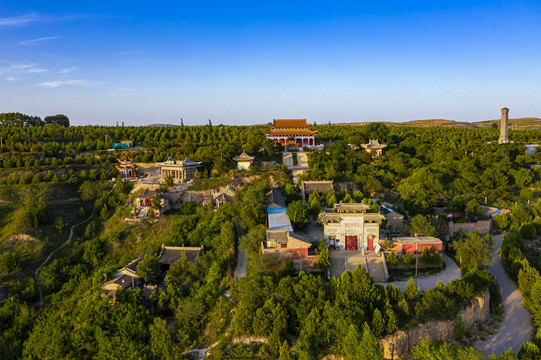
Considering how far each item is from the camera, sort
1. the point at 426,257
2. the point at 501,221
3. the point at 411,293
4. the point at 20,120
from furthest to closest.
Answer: the point at 20,120 → the point at 501,221 → the point at 426,257 → the point at 411,293

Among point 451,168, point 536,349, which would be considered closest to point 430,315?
point 536,349

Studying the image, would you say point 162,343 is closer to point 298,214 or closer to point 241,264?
point 241,264

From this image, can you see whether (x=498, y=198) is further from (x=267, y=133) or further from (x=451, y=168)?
(x=267, y=133)

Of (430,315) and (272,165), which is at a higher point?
(272,165)

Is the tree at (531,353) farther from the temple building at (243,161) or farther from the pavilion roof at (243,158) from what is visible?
the pavilion roof at (243,158)

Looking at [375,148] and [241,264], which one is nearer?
[241,264]

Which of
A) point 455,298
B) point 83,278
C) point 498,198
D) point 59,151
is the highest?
point 59,151

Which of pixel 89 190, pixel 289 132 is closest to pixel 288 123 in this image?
pixel 289 132
